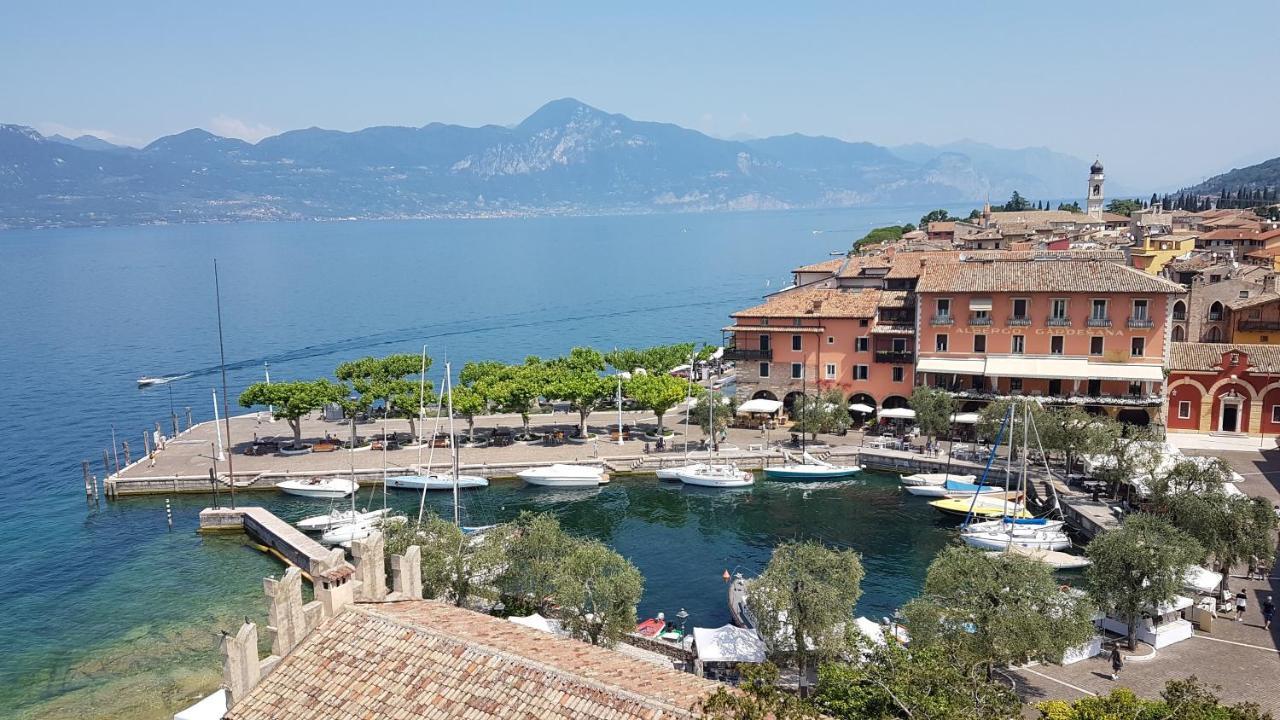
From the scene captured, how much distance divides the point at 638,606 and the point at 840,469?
22800 millimetres

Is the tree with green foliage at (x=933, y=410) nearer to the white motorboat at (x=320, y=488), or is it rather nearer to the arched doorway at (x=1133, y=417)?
the arched doorway at (x=1133, y=417)

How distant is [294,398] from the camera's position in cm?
5844

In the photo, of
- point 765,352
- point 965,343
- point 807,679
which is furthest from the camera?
point 765,352

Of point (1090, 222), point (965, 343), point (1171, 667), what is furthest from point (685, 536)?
point (1090, 222)

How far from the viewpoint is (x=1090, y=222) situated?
14175cm

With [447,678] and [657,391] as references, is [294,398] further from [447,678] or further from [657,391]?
[447,678]

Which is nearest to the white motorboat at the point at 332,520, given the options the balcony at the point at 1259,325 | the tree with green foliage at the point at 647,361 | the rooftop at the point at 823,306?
the tree with green foliage at the point at 647,361

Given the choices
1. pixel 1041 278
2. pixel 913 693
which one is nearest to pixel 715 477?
pixel 1041 278

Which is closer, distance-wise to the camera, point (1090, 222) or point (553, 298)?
point (1090, 222)

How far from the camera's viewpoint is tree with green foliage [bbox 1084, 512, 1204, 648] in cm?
2833

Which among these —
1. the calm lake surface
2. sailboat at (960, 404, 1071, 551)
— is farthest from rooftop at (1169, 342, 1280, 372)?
the calm lake surface

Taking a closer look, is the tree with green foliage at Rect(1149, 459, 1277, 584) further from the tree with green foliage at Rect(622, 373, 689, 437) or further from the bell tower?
the bell tower

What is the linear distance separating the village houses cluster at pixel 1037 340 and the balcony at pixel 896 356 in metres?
0.14

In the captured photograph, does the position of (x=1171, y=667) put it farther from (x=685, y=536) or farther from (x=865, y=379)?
(x=865, y=379)
